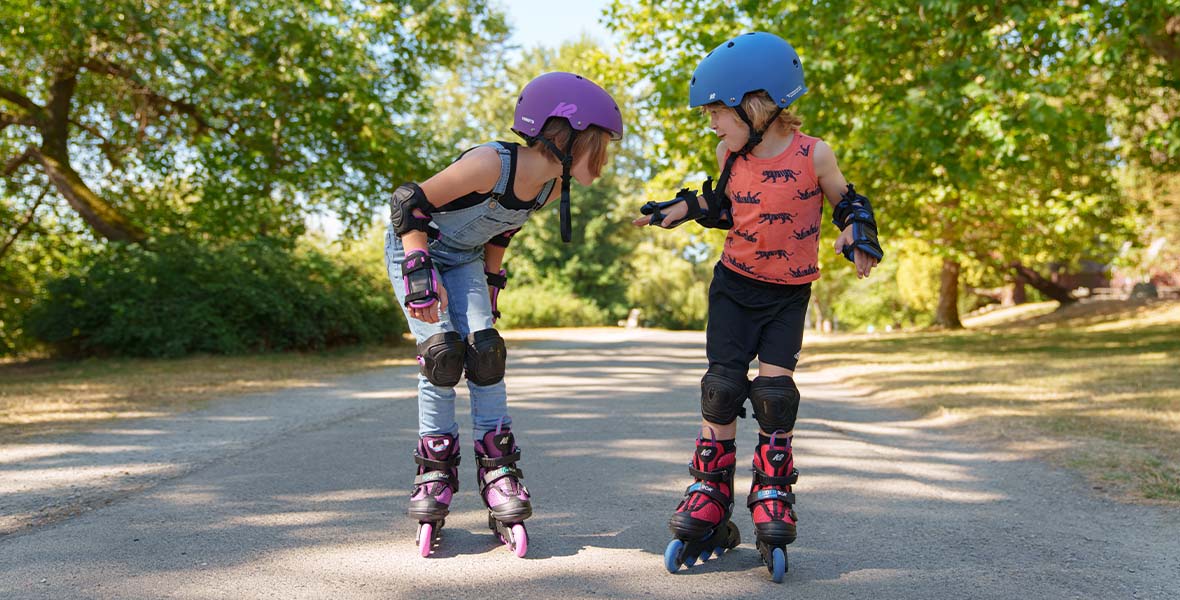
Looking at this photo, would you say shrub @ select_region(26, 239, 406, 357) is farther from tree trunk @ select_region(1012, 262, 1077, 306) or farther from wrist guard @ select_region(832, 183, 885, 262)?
tree trunk @ select_region(1012, 262, 1077, 306)

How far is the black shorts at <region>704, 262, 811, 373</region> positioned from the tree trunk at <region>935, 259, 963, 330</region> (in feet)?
74.0

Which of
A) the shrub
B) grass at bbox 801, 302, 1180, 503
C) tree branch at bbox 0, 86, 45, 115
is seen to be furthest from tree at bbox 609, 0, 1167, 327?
tree branch at bbox 0, 86, 45, 115

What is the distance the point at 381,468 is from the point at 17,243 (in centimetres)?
1365

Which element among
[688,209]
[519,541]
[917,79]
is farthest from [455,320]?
[917,79]

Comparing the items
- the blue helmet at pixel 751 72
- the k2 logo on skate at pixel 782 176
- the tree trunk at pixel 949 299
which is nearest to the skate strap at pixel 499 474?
the k2 logo on skate at pixel 782 176

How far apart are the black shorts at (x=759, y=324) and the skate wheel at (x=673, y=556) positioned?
63 centimetres

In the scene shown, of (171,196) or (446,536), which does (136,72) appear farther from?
(446,536)

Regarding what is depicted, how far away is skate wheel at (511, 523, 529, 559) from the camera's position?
3146mm

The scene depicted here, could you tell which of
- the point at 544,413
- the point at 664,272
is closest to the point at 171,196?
the point at 544,413

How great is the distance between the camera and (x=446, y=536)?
11.2 ft

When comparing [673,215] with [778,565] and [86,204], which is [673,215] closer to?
[778,565]

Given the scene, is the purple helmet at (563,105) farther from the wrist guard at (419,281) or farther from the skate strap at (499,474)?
the skate strap at (499,474)

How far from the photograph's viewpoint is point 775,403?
3096mm

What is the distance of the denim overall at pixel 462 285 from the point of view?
3.34m
